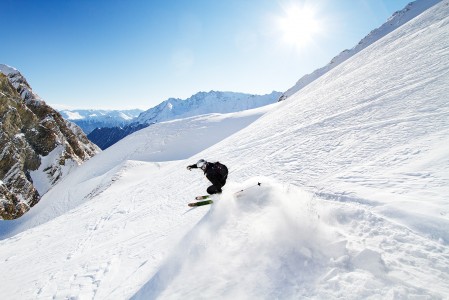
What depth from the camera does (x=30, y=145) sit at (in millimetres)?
75125

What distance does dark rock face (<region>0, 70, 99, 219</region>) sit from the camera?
65.6m

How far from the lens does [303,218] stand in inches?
197

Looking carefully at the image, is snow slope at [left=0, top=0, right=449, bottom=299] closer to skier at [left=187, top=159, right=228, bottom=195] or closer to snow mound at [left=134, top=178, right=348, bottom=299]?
snow mound at [left=134, top=178, right=348, bottom=299]

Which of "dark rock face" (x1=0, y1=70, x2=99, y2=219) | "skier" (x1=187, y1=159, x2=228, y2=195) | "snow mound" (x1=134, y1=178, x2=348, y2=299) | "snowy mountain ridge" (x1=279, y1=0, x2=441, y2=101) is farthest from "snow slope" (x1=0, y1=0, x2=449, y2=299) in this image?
"dark rock face" (x1=0, y1=70, x2=99, y2=219)

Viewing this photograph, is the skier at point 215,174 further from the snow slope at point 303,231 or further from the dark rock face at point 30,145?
the dark rock face at point 30,145

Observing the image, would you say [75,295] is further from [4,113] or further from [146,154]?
[4,113]

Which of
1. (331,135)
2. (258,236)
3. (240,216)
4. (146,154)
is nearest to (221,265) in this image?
(258,236)

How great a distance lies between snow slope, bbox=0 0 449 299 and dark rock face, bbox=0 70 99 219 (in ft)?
214

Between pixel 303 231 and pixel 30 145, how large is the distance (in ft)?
295

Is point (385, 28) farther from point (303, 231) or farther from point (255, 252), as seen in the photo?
point (255, 252)

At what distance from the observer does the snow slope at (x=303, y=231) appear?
380cm

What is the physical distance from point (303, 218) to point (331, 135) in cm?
805

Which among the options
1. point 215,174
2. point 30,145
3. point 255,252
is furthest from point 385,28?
point 30,145

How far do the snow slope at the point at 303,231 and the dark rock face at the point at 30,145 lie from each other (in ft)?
214
